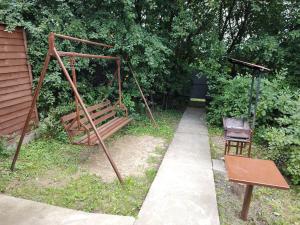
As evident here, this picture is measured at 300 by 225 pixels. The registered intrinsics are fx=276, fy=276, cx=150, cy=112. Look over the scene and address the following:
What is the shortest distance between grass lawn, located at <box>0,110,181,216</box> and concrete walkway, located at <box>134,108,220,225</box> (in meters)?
0.18

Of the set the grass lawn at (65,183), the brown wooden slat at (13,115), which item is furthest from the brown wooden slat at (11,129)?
the grass lawn at (65,183)

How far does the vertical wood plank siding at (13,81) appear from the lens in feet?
15.2

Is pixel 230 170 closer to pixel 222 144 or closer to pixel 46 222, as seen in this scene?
pixel 46 222

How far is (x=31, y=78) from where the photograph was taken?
210 inches

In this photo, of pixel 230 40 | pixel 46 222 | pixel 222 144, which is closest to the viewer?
pixel 46 222

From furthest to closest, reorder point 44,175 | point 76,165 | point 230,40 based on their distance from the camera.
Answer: point 230,40 → point 76,165 → point 44,175

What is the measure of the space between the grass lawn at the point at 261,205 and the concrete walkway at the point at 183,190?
0.13 m

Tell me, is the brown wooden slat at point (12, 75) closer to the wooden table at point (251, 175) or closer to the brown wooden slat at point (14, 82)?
the brown wooden slat at point (14, 82)

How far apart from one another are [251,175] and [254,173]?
0.28 ft

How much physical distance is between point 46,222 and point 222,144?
391 centimetres

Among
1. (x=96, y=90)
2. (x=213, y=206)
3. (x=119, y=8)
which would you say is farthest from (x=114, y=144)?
(x=119, y=8)

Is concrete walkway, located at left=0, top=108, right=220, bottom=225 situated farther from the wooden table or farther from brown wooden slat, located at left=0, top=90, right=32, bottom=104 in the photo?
brown wooden slat, located at left=0, top=90, right=32, bottom=104

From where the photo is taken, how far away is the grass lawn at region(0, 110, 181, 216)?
3311 millimetres

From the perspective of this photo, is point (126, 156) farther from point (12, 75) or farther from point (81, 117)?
point (12, 75)
